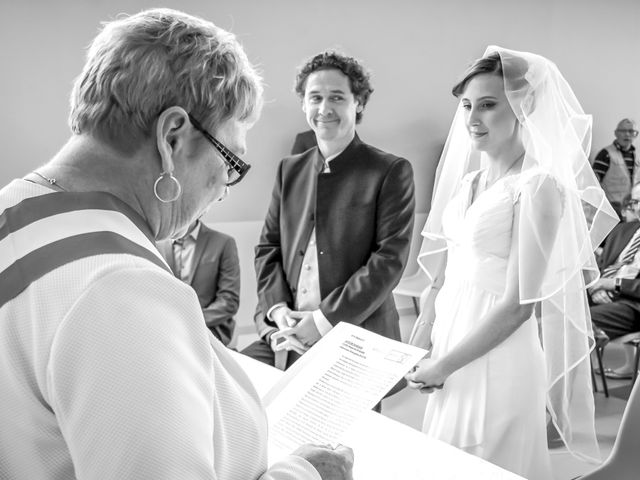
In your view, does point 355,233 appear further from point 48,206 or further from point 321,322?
point 48,206

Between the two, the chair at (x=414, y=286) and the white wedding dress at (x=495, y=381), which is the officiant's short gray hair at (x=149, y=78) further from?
the chair at (x=414, y=286)

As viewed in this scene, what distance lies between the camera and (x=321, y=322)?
229 cm

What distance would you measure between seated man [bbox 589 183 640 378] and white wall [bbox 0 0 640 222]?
187 cm

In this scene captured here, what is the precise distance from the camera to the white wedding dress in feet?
6.65

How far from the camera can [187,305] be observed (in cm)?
76

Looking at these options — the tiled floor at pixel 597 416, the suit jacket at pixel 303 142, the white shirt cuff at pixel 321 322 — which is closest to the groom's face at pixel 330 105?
the white shirt cuff at pixel 321 322

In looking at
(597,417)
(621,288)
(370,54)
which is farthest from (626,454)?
(370,54)

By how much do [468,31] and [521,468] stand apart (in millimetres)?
4962

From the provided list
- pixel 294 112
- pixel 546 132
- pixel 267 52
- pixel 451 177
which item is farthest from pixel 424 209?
pixel 546 132

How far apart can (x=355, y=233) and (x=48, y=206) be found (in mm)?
1648

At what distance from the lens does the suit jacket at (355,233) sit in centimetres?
233

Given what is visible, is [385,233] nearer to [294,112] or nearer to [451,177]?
[451,177]

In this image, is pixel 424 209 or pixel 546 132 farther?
pixel 424 209

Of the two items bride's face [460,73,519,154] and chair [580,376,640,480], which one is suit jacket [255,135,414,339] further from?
chair [580,376,640,480]
